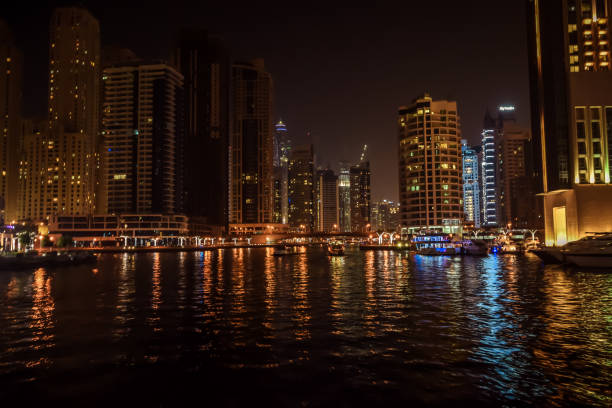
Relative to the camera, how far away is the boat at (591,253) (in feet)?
211

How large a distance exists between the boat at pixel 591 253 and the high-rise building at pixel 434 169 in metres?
119

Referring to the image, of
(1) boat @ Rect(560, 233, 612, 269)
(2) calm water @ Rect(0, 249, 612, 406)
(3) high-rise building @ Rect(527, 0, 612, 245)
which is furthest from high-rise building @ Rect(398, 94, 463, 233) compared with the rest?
(2) calm water @ Rect(0, 249, 612, 406)

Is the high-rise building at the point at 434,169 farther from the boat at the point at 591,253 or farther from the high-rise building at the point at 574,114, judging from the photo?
the boat at the point at 591,253

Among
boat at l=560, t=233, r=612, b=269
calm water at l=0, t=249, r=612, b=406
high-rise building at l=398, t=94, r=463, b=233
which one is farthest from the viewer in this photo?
high-rise building at l=398, t=94, r=463, b=233

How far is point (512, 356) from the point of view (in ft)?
56.6

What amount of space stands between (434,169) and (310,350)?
604 feet

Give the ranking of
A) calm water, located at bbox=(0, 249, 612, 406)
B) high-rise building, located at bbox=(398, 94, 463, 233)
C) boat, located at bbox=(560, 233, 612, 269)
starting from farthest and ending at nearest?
high-rise building, located at bbox=(398, 94, 463, 233) → boat, located at bbox=(560, 233, 612, 269) → calm water, located at bbox=(0, 249, 612, 406)

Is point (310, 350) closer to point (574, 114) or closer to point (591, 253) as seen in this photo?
point (591, 253)

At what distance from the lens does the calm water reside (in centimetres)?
1349

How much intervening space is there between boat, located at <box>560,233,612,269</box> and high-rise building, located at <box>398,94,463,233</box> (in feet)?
391

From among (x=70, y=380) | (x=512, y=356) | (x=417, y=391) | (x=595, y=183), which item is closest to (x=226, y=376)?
(x=70, y=380)

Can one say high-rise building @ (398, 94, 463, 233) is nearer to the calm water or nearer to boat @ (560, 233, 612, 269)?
boat @ (560, 233, 612, 269)

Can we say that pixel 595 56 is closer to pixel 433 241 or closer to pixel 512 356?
pixel 433 241

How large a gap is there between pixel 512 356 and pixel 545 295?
22186 mm
